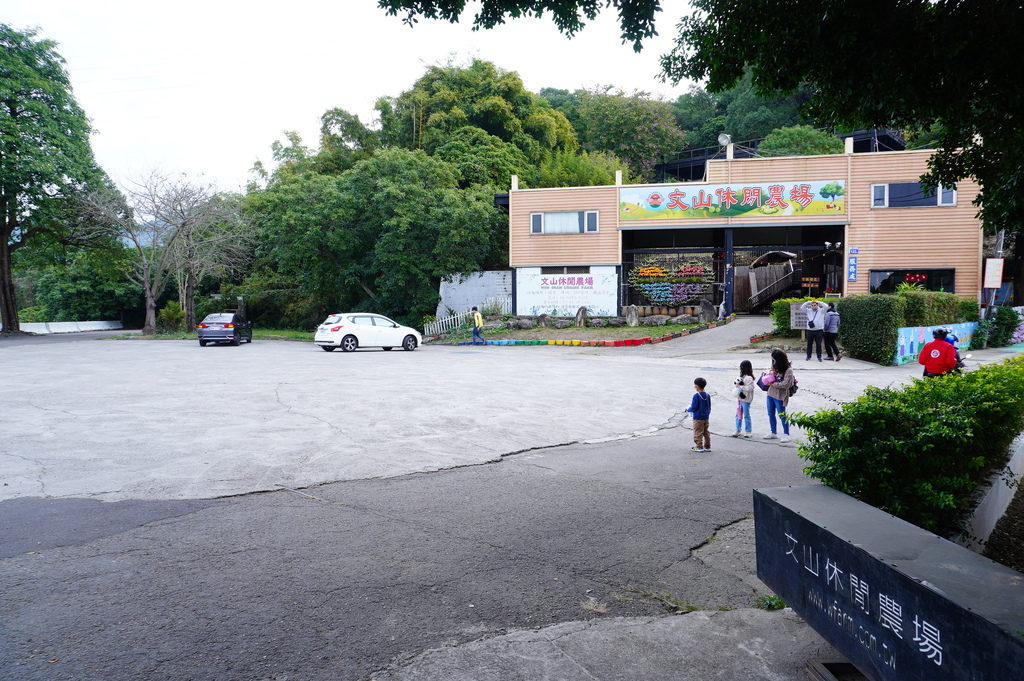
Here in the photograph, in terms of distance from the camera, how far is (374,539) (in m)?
5.05

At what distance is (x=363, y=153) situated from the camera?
42562 mm

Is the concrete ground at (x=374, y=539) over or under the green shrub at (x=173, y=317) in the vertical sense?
under

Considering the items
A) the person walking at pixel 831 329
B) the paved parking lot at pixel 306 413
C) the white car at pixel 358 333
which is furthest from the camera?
the white car at pixel 358 333

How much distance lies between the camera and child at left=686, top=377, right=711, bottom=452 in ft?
26.6

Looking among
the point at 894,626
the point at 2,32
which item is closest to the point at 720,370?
the point at 894,626

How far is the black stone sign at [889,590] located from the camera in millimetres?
2205

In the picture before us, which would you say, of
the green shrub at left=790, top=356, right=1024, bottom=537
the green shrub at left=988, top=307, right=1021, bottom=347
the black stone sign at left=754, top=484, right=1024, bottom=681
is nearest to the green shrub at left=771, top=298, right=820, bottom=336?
the green shrub at left=988, top=307, right=1021, bottom=347

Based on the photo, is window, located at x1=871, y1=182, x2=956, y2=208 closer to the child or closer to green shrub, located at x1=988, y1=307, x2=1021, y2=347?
green shrub, located at x1=988, y1=307, x2=1021, y2=347

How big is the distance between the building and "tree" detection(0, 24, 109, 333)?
23533 millimetres

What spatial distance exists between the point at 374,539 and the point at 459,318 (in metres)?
26.8

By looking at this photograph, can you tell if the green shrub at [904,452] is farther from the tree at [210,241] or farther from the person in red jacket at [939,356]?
the tree at [210,241]

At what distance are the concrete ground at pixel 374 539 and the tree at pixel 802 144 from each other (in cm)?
3495

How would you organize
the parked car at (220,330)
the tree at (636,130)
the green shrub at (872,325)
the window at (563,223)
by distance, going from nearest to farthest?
the green shrub at (872,325)
the parked car at (220,330)
the window at (563,223)
the tree at (636,130)

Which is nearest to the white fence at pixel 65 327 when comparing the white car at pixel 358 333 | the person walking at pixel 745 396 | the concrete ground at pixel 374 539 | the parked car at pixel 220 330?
the parked car at pixel 220 330
